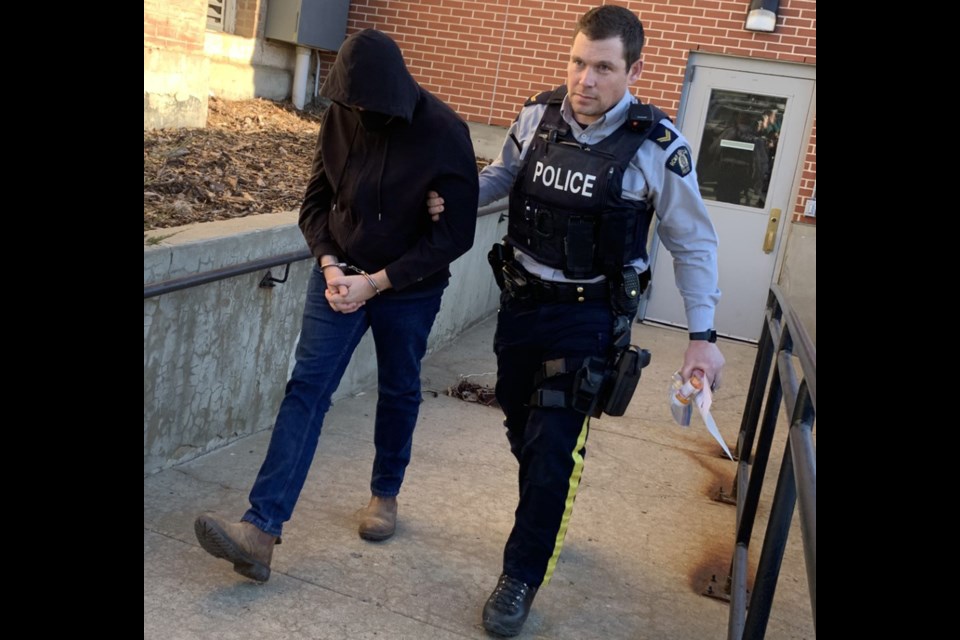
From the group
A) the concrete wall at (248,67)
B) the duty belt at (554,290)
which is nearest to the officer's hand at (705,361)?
the duty belt at (554,290)

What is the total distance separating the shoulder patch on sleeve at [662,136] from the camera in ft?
10.2

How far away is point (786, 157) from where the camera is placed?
9.16m

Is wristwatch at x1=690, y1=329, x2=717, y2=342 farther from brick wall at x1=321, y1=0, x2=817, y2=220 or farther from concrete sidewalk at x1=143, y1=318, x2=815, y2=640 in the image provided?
brick wall at x1=321, y1=0, x2=817, y2=220

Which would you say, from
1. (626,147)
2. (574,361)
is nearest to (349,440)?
(574,361)

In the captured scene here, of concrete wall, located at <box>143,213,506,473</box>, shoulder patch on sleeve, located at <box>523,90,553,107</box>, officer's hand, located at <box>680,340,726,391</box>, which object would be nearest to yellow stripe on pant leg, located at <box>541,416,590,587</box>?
officer's hand, located at <box>680,340,726,391</box>

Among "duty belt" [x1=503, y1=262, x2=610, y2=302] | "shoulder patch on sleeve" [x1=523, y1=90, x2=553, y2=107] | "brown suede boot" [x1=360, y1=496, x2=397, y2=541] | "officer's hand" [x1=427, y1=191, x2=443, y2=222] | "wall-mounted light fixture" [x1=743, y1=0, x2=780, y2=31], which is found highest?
"wall-mounted light fixture" [x1=743, y1=0, x2=780, y2=31]

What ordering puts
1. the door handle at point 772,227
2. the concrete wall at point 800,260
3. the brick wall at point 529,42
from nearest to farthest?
the brick wall at point 529,42 → the concrete wall at point 800,260 → the door handle at point 772,227

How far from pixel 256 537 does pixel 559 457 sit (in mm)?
1012

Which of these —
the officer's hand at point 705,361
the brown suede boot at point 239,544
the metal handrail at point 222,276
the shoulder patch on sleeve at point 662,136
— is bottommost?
the brown suede boot at point 239,544

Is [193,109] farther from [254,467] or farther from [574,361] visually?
[574,361]

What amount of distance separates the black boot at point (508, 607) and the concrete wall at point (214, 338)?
163 centimetres

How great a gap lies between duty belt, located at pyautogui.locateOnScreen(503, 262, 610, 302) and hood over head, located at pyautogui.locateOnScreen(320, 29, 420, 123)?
666 millimetres

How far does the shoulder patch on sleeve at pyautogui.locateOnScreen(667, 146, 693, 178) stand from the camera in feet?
10.2

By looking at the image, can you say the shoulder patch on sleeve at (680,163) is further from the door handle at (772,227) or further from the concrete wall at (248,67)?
the door handle at (772,227)
